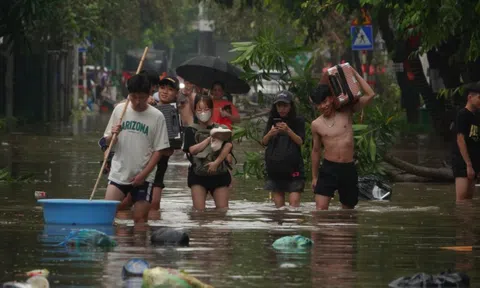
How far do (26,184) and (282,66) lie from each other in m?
3.81

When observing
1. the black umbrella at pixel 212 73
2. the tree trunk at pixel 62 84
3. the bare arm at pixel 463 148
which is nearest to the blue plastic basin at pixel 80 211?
the bare arm at pixel 463 148

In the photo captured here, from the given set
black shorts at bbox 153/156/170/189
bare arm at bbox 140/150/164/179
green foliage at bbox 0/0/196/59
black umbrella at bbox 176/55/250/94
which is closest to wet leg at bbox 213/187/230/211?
black shorts at bbox 153/156/170/189

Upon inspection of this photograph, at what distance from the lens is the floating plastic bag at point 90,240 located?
11523 millimetres

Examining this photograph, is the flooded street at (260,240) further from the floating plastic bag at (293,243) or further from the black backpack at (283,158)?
the black backpack at (283,158)

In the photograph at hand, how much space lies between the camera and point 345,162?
1514 centimetres

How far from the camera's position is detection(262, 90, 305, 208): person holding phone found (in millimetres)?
16172

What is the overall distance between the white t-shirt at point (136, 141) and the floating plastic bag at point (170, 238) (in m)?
1.39

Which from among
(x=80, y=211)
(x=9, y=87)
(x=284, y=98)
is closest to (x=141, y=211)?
(x=80, y=211)

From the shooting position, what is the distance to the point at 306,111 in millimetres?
19156

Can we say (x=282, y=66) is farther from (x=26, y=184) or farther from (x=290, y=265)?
(x=290, y=265)

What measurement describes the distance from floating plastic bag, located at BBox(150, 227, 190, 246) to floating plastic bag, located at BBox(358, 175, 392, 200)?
6662mm

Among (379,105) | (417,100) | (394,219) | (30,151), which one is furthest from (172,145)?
(417,100)

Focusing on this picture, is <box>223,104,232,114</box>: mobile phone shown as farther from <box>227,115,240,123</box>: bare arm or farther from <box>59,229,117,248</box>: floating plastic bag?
<box>59,229,117,248</box>: floating plastic bag

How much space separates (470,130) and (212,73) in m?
4.38
